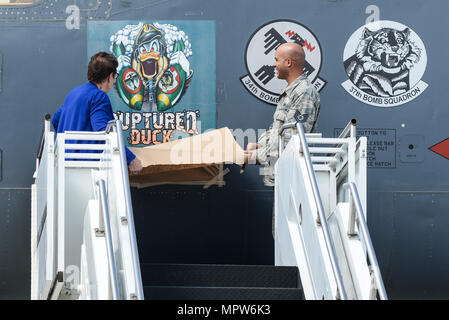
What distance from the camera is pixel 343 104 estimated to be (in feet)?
26.8

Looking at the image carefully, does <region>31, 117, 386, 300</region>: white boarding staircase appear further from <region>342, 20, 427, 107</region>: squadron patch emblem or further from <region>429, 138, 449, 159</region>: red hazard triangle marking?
<region>429, 138, 449, 159</region>: red hazard triangle marking

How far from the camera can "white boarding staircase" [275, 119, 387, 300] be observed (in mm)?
5467

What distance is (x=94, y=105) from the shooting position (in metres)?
6.87

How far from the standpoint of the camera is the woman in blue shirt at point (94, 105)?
22.3 feet

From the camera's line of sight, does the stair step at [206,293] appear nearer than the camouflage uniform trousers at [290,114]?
Yes

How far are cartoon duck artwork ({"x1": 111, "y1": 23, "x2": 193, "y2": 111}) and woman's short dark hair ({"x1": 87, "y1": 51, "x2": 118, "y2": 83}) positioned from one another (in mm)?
1161

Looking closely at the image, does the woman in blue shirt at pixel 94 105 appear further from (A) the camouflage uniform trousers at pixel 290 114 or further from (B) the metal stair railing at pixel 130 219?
(A) the camouflage uniform trousers at pixel 290 114

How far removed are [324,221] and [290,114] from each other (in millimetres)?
1921

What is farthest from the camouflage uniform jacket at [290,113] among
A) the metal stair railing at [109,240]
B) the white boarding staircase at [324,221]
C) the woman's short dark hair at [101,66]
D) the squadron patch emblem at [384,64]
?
the metal stair railing at [109,240]

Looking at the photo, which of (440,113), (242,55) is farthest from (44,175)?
(440,113)

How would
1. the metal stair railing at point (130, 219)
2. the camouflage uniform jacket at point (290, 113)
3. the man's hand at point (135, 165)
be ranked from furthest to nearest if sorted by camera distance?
the camouflage uniform jacket at point (290, 113) < the man's hand at point (135, 165) < the metal stair railing at point (130, 219)

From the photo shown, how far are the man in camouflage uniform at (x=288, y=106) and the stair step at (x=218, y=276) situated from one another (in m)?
1.20

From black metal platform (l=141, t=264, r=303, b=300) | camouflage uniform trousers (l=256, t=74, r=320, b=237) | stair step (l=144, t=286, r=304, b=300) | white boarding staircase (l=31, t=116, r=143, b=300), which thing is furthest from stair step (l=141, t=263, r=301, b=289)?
camouflage uniform trousers (l=256, t=74, r=320, b=237)
